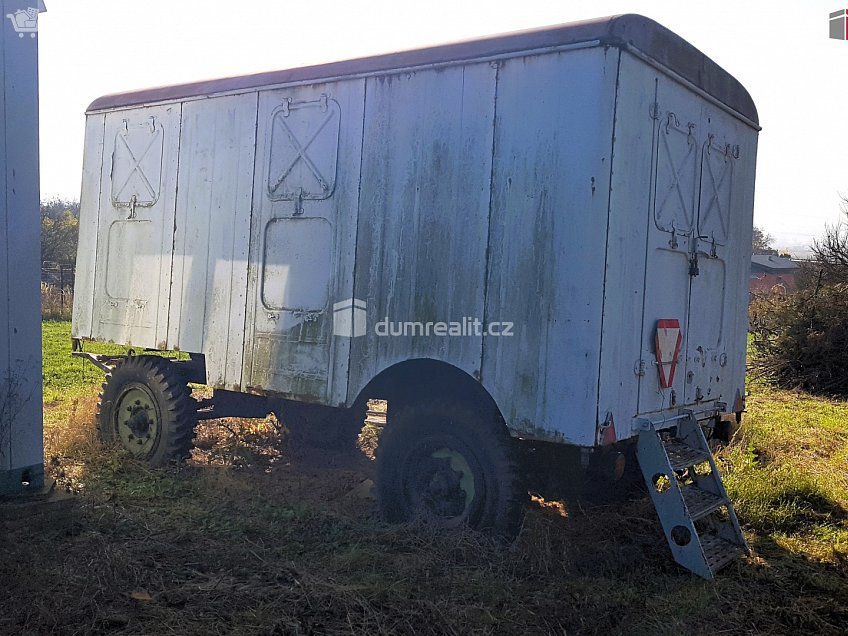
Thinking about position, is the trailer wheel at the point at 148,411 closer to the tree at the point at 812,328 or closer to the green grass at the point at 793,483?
the green grass at the point at 793,483

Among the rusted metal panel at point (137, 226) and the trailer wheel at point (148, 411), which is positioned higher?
the rusted metal panel at point (137, 226)

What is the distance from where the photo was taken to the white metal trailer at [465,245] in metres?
4.92

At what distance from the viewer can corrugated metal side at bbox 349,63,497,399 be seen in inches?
209

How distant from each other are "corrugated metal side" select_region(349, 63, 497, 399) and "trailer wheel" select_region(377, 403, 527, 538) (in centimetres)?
41

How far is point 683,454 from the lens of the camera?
18.3ft

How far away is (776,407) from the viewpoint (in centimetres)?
1297

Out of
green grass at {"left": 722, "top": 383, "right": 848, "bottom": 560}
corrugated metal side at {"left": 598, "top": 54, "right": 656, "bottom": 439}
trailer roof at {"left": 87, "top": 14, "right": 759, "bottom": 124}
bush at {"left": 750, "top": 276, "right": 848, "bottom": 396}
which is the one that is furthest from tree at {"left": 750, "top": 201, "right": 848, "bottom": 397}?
corrugated metal side at {"left": 598, "top": 54, "right": 656, "bottom": 439}

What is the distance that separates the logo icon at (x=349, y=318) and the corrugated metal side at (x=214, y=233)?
1047 mm

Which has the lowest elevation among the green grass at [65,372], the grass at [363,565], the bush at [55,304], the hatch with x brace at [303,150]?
the grass at [363,565]

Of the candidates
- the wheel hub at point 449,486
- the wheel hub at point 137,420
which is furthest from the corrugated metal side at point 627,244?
the wheel hub at point 137,420

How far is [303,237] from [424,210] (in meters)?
1.16

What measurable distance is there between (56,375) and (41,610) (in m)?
10.3

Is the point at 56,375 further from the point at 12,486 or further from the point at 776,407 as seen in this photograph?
the point at 776,407

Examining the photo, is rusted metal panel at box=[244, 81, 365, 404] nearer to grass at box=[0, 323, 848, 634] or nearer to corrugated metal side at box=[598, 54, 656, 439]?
grass at box=[0, 323, 848, 634]
